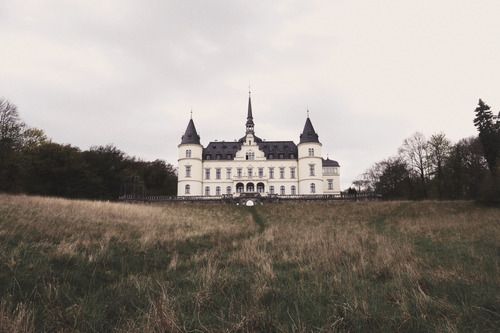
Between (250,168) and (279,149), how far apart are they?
23.9 feet

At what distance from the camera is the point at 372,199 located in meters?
37.9

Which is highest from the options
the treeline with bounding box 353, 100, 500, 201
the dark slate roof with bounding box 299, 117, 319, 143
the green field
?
Answer: the dark slate roof with bounding box 299, 117, 319, 143

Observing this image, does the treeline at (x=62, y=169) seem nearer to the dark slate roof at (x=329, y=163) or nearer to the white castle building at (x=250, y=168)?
the white castle building at (x=250, y=168)

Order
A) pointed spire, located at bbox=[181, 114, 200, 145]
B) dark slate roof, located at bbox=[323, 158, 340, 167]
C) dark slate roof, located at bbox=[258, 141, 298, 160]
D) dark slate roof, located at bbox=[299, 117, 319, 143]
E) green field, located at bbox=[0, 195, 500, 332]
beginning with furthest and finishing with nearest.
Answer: dark slate roof, located at bbox=[323, 158, 340, 167]
dark slate roof, located at bbox=[258, 141, 298, 160]
pointed spire, located at bbox=[181, 114, 200, 145]
dark slate roof, located at bbox=[299, 117, 319, 143]
green field, located at bbox=[0, 195, 500, 332]

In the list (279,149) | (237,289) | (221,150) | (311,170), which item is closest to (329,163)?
(311,170)

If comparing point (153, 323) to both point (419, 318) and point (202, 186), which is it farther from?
point (202, 186)

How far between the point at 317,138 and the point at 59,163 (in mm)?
43197

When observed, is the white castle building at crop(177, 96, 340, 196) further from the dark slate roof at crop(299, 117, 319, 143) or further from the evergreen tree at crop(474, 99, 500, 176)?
the evergreen tree at crop(474, 99, 500, 176)

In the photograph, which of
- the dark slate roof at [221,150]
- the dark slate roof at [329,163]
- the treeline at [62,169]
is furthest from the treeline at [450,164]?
the treeline at [62,169]

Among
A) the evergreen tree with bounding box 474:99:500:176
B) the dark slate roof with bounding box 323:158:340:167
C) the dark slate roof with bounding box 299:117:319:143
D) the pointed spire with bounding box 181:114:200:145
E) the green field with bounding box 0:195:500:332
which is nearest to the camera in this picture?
the green field with bounding box 0:195:500:332

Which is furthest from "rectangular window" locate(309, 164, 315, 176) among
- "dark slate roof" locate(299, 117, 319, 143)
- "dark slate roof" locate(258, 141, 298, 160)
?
"dark slate roof" locate(299, 117, 319, 143)

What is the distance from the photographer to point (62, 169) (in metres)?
41.4

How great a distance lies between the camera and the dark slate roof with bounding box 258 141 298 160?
53.1m

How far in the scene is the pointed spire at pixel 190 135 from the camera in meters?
51.1
